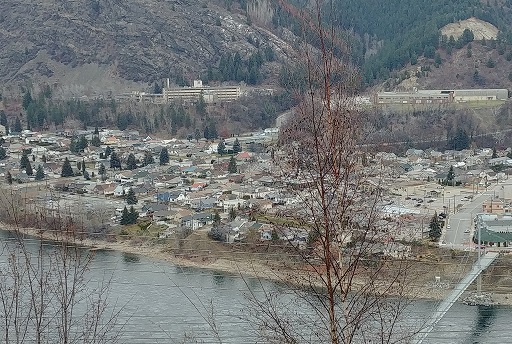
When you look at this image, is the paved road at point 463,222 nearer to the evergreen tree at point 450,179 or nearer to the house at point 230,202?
the evergreen tree at point 450,179

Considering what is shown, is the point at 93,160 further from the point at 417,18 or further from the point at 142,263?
the point at 417,18

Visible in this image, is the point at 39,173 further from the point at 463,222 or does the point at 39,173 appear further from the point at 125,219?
the point at 463,222

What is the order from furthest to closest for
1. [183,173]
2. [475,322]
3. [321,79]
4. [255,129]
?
[255,129]
[183,173]
[475,322]
[321,79]

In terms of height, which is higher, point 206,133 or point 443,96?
point 443,96

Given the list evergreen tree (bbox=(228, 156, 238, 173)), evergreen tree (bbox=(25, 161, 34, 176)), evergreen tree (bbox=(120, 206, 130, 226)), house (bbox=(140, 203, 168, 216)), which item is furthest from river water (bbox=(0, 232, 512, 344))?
evergreen tree (bbox=(25, 161, 34, 176))

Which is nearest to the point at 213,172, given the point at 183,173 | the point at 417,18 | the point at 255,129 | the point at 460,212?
the point at 183,173

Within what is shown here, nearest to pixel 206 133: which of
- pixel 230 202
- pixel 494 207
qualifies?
pixel 230 202
